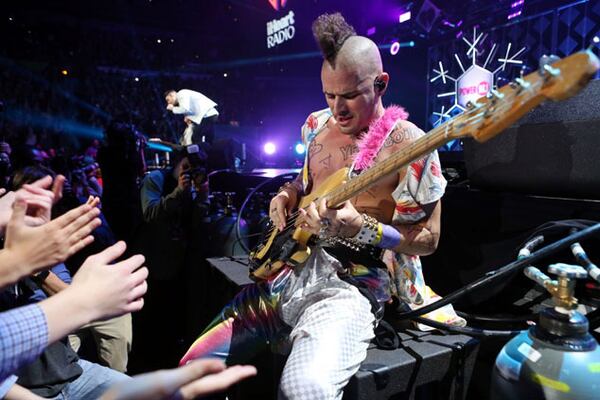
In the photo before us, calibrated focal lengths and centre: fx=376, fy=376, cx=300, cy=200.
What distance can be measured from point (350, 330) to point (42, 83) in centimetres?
Result: 1631

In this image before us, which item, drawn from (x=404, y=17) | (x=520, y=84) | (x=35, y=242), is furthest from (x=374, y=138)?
(x=404, y=17)

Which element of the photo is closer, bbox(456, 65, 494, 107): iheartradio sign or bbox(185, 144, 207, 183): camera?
bbox(185, 144, 207, 183): camera

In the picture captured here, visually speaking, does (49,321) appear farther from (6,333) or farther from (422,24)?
(422,24)

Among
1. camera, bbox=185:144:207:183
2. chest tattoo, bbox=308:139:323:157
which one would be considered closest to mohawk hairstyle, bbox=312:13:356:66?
chest tattoo, bbox=308:139:323:157

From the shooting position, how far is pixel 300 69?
13.8 meters

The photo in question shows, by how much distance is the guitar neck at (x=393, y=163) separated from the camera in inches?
50.3

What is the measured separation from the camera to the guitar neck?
128 cm

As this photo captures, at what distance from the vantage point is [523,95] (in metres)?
1.03

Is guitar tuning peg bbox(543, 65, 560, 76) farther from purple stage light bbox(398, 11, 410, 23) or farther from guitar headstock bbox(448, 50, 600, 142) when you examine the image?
purple stage light bbox(398, 11, 410, 23)

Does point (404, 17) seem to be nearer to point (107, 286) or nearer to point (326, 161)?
point (326, 161)

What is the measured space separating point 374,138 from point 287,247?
653 millimetres

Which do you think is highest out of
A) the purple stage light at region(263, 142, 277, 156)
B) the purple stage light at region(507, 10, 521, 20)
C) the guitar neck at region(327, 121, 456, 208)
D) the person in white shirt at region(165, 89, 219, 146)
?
the purple stage light at region(507, 10, 521, 20)

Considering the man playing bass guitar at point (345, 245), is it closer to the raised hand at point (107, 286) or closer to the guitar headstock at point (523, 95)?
→ the guitar headstock at point (523, 95)

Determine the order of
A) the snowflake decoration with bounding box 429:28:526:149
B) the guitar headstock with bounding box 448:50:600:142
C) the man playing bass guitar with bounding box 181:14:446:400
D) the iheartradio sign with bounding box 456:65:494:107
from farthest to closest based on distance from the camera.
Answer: the iheartradio sign with bounding box 456:65:494:107 < the snowflake decoration with bounding box 429:28:526:149 < the man playing bass guitar with bounding box 181:14:446:400 < the guitar headstock with bounding box 448:50:600:142
